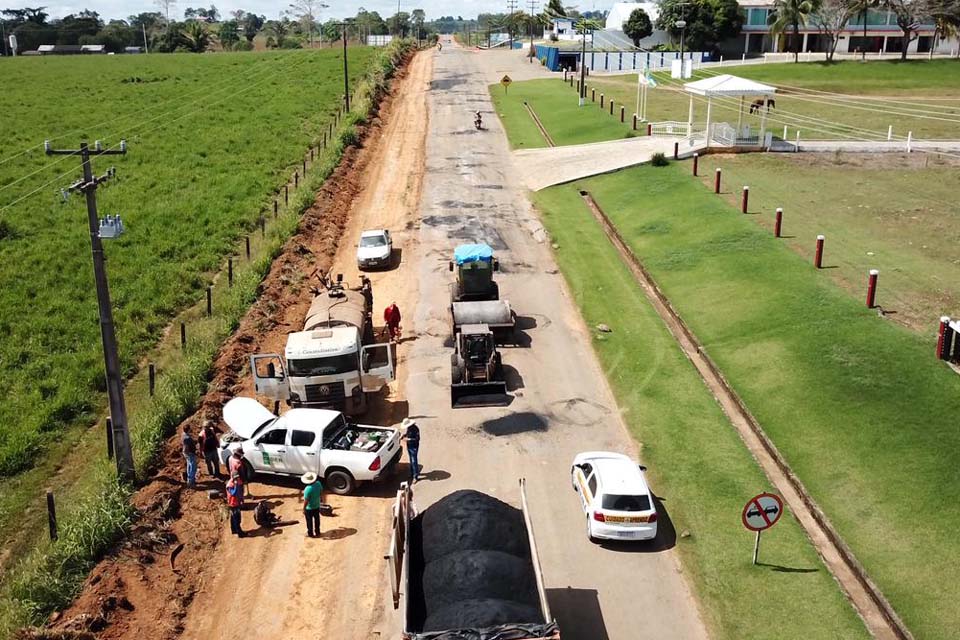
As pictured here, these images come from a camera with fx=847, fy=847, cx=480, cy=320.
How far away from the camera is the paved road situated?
1612cm

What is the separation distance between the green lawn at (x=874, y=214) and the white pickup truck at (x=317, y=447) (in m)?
15.8

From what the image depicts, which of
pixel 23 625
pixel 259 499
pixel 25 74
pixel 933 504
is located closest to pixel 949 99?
pixel 933 504

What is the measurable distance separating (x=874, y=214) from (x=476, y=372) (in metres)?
21.4

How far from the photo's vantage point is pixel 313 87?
8681 centimetres

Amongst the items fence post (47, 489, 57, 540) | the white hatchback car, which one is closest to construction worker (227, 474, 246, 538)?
fence post (47, 489, 57, 540)

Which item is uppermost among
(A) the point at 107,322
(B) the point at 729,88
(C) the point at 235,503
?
(B) the point at 729,88

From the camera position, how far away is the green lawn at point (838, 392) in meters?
16.8

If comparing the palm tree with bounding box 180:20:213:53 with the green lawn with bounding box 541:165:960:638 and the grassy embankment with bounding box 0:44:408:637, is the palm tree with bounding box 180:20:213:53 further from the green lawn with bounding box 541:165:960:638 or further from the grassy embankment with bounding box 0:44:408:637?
the green lawn with bounding box 541:165:960:638

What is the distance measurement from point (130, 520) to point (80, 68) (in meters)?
119

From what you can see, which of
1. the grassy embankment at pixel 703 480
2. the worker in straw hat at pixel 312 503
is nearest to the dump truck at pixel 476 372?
the grassy embankment at pixel 703 480

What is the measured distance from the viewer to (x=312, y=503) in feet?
59.3

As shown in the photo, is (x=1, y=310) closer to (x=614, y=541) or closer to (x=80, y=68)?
(x=614, y=541)

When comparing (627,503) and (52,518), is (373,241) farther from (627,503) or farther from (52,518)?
(627,503)

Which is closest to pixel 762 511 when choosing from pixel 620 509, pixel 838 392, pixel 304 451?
pixel 620 509
